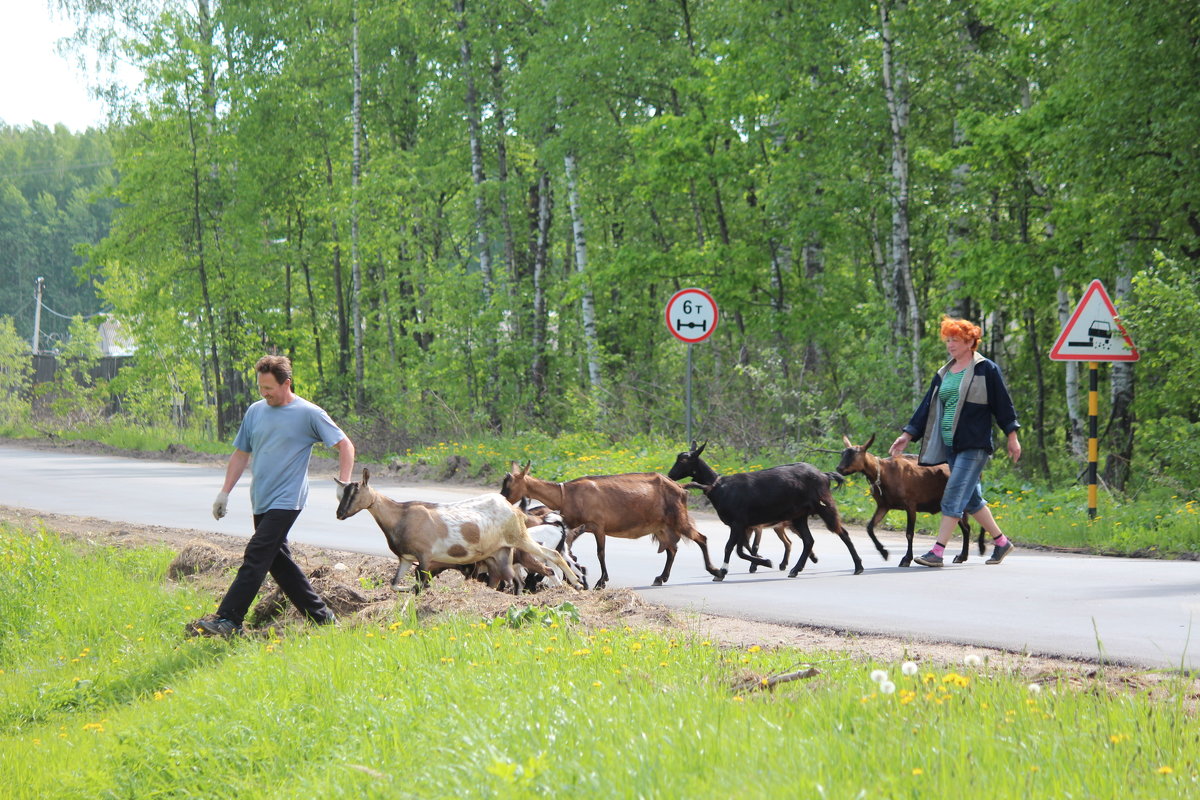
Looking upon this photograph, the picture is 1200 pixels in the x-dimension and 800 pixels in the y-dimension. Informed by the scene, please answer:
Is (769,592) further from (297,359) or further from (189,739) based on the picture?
(297,359)

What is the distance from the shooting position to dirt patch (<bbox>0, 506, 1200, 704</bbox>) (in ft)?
21.2

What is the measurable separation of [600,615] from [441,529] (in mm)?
1297

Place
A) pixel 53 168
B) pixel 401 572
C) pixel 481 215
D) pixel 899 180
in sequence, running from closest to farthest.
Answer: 1. pixel 401 572
2. pixel 899 180
3. pixel 481 215
4. pixel 53 168

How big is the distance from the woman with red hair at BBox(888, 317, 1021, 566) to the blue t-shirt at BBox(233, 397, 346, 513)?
516cm

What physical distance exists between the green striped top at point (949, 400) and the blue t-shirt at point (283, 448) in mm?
5525

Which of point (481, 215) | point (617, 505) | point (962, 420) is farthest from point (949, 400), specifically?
point (481, 215)

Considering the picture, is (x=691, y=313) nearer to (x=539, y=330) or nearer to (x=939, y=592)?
(x=939, y=592)

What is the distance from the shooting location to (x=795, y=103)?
957 inches

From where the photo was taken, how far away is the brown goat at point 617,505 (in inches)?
412

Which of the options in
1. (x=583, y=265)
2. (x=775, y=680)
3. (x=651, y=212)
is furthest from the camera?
(x=651, y=212)

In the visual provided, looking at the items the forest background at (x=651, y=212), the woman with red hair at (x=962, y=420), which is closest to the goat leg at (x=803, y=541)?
the woman with red hair at (x=962, y=420)

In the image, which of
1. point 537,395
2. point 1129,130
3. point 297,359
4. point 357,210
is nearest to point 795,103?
point 1129,130

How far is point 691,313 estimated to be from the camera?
1933 centimetres

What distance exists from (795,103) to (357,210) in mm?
14042
